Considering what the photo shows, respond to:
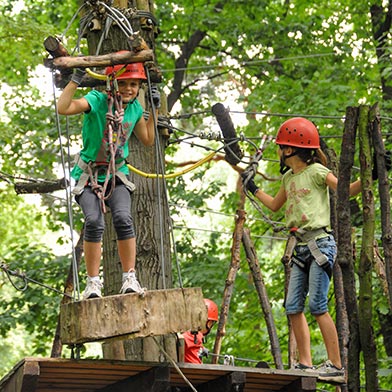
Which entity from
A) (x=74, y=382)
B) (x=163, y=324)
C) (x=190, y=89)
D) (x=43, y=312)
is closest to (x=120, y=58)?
(x=163, y=324)

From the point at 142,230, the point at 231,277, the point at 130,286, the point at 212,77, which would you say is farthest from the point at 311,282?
the point at 212,77

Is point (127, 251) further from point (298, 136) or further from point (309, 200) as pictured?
point (298, 136)

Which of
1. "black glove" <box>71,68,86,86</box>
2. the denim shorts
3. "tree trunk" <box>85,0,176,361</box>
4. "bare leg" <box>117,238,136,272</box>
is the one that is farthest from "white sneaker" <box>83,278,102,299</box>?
the denim shorts

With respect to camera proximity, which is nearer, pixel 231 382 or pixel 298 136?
pixel 231 382

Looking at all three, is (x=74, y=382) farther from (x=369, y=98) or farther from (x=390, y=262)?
(x=369, y=98)

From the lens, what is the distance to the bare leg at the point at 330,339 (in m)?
6.84

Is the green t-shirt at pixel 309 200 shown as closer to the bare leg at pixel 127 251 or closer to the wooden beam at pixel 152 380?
the bare leg at pixel 127 251

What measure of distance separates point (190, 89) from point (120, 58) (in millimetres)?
11386

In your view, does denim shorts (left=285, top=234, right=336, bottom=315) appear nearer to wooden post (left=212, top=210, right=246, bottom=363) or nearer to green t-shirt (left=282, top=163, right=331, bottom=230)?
green t-shirt (left=282, top=163, right=331, bottom=230)

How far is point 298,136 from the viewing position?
280 inches

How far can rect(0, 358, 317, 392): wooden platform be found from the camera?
5.93 m

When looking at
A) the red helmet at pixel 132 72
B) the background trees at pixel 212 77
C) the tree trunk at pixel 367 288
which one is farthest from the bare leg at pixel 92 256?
the background trees at pixel 212 77

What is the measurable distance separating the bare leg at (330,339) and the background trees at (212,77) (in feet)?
24.6

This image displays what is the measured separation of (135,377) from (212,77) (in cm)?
1053
